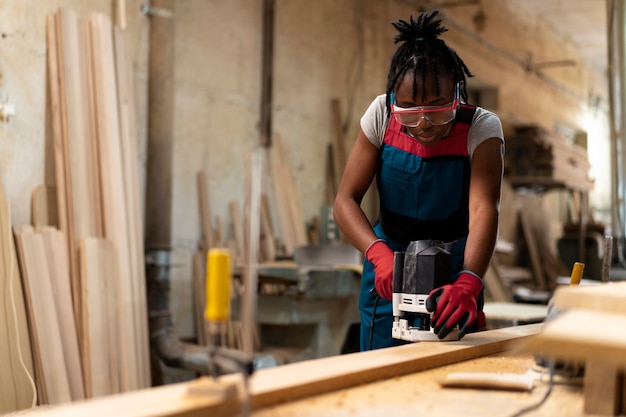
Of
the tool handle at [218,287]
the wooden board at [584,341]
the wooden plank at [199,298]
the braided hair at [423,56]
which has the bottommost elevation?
the wooden plank at [199,298]

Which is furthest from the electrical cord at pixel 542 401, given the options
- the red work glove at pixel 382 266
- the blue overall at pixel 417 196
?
the blue overall at pixel 417 196

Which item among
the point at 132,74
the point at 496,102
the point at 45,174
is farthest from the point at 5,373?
the point at 496,102

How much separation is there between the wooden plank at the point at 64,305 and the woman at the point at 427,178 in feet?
5.78

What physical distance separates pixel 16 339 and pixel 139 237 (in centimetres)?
Answer: 104

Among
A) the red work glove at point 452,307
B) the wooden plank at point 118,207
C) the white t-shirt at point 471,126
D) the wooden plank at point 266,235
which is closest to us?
the red work glove at point 452,307

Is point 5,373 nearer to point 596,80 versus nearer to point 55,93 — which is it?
point 55,93

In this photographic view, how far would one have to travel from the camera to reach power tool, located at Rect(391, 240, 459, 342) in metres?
1.95

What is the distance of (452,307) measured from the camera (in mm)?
1901

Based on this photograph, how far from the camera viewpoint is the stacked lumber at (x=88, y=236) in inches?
134

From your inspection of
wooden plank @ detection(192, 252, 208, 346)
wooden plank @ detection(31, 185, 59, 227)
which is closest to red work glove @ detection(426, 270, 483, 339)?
wooden plank @ detection(31, 185, 59, 227)

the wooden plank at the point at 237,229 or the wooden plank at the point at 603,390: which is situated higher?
the wooden plank at the point at 237,229

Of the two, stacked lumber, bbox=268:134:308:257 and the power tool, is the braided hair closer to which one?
the power tool

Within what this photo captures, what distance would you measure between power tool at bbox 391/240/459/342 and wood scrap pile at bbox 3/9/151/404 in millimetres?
2005

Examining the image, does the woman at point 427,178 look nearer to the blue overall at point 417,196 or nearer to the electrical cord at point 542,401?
the blue overall at point 417,196
